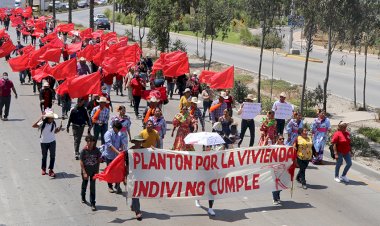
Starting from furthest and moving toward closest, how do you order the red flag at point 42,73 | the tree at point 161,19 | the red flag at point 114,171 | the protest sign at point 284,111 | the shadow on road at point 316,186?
the tree at point 161,19
the red flag at point 42,73
the protest sign at point 284,111
the shadow on road at point 316,186
the red flag at point 114,171

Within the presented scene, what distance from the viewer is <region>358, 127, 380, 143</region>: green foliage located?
19933 mm

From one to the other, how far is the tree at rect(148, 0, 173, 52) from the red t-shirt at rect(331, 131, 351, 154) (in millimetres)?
21260

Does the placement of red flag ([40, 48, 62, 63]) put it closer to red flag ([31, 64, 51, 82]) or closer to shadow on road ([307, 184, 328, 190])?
red flag ([31, 64, 51, 82])

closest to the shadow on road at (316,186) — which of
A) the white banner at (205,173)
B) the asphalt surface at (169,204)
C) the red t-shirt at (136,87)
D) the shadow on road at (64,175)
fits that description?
the asphalt surface at (169,204)

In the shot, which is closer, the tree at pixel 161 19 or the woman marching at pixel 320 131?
the woman marching at pixel 320 131

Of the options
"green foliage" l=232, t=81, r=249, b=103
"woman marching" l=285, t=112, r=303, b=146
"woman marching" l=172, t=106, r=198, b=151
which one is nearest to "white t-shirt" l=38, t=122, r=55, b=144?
"woman marching" l=172, t=106, r=198, b=151

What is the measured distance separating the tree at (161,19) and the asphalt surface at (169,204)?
1958cm

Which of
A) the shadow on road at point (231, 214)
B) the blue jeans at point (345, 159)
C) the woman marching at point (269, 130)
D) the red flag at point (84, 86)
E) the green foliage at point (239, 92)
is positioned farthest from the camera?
the green foliage at point (239, 92)

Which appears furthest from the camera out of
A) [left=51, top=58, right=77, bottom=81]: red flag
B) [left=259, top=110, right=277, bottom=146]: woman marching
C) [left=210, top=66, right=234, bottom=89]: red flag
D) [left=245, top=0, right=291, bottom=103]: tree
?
[left=245, top=0, right=291, bottom=103]: tree

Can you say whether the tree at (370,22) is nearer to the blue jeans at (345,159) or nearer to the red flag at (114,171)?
the blue jeans at (345,159)

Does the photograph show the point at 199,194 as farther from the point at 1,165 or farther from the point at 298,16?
the point at 298,16

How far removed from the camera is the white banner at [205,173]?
12.3 meters

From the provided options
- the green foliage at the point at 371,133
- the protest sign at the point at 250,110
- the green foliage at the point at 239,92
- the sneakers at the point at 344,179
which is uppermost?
the protest sign at the point at 250,110

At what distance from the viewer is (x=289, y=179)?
13.4 meters
